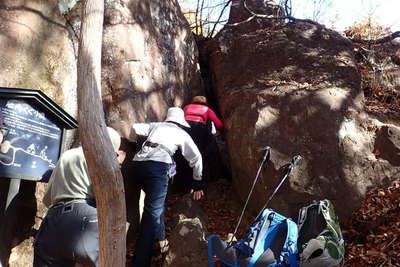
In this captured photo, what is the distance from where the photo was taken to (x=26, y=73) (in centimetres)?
550

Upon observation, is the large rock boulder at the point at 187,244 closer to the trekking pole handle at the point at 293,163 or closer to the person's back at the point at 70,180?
the trekking pole handle at the point at 293,163

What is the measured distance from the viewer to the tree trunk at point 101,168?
3.28 m

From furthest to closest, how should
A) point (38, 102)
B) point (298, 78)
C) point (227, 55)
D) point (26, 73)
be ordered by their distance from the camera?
point (227, 55)
point (298, 78)
point (26, 73)
point (38, 102)

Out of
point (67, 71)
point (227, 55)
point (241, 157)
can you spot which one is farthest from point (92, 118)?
point (227, 55)

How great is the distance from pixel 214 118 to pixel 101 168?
4046 millimetres

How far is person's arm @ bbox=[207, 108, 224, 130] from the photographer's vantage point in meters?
7.20

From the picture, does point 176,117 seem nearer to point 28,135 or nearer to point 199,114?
point 199,114

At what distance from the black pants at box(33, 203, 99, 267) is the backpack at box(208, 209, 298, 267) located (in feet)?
4.52

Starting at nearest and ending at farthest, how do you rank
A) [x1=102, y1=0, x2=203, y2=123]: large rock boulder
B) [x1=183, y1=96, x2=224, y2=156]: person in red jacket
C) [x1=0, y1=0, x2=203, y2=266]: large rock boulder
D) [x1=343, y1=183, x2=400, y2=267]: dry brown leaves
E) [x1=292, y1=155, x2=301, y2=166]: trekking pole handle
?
[x1=343, y1=183, x2=400, y2=267]: dry brown leaves < [x1=0, y1=0, x2=203, y2=266]: large rock boulder < [x1=292, y1=155, x2=301, y2=166]: trekking pole handle < [x1=102, y1=0, x2=203, y2=123]: large rock boulder < [x1=183, y1=96, x2=224, y2=156]: person in red jacket

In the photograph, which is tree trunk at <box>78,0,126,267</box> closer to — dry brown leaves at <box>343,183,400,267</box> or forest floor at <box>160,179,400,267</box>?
forest floor at <box>160,179,400,267</box>

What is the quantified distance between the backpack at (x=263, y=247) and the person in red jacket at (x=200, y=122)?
2.57 meters

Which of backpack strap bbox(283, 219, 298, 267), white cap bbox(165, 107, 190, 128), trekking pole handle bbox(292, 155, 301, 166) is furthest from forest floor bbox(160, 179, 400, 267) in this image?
white cap bbox(165, 107, 190, 128)

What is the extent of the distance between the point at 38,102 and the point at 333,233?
3582 millimetres

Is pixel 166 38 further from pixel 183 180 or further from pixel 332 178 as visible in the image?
pixel 332 178
